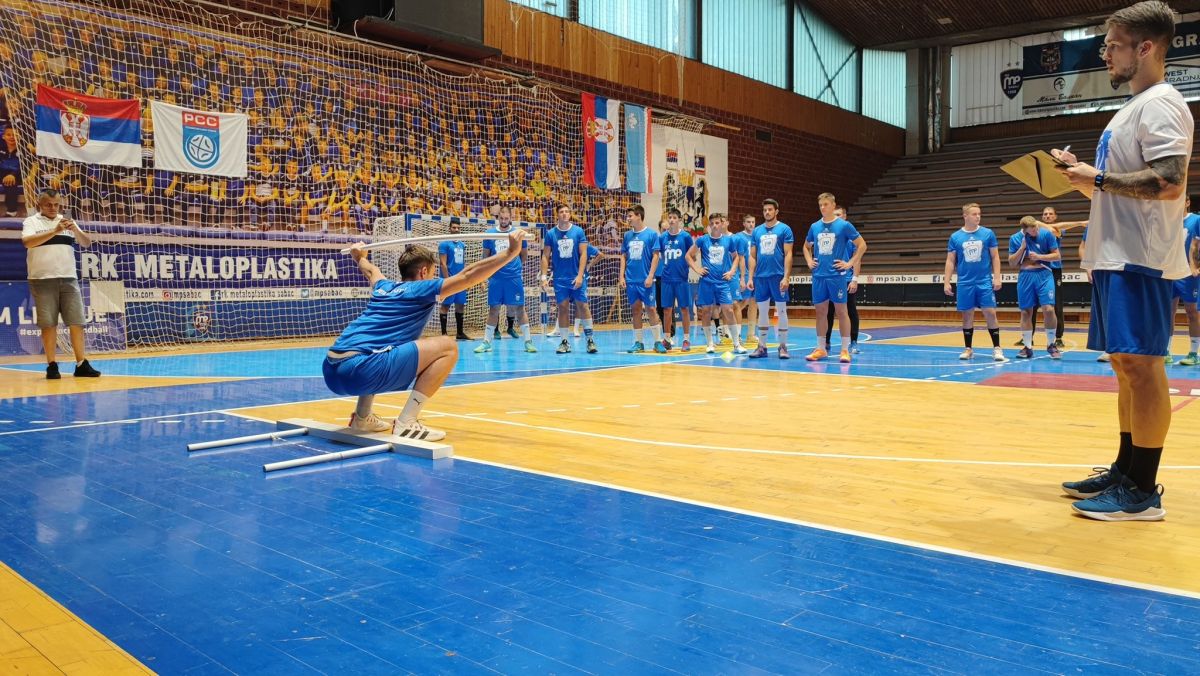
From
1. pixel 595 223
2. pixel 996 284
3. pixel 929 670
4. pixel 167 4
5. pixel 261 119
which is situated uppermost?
pixel 167 4

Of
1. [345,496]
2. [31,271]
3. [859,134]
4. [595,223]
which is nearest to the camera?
[345,496]

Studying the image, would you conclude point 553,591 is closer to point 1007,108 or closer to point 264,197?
point 264,197

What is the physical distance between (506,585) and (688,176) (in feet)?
61.4

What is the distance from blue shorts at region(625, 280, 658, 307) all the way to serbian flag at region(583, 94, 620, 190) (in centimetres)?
645

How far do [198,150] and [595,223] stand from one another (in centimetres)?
825

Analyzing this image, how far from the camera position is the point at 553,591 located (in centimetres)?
263

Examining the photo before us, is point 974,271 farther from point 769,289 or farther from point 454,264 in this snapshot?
point 454,264

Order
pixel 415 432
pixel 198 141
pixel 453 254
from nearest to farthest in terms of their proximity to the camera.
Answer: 1. pixel 415 432
2. pixel 198 141
3. pixel 453 254

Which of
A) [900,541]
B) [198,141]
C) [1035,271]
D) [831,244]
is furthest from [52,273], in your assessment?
[1035,271]

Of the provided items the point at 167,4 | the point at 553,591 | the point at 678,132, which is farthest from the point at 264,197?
the point at 553,591

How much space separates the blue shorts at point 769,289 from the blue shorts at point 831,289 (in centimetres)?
59

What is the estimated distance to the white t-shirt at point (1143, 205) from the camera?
330 cm

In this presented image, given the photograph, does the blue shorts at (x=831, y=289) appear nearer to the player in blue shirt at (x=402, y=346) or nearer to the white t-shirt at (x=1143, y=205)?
the player in blue shirt at (x=402, y=346)

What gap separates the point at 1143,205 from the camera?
340cm
